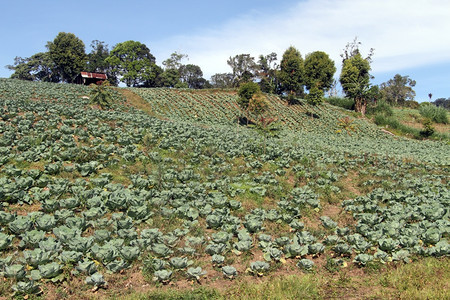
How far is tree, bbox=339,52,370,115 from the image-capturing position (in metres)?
54.5

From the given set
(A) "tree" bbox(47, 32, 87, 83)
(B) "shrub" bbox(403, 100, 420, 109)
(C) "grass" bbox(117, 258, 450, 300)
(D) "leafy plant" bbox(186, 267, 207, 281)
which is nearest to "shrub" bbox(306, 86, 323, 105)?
(B) "shrub" bbox(403, 100, 420, 109)

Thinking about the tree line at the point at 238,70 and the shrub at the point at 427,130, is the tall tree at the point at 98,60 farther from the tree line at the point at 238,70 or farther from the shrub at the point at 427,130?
the shrub at the point at 427,130

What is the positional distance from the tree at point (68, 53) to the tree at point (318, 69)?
157ft

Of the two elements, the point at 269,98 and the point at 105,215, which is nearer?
the point at 105,215

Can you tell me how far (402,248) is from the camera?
7.88 metres

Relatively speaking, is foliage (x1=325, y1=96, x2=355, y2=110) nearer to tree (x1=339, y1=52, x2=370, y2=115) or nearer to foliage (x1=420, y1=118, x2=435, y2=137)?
tree (x1=339, y1=52, x2=370, y2=115)

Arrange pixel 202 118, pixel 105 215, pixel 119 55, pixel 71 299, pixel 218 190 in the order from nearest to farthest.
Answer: pixel 71 299
pixel 105 215
pixel 218 190
pixel 202 118
pixel 119 55

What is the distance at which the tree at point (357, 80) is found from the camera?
5447cm

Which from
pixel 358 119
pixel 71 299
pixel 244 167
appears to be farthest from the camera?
pixel 358 119

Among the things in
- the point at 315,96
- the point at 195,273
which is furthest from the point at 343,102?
the point at 195,273

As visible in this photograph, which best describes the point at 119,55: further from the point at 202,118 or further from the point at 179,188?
the point at 179,188

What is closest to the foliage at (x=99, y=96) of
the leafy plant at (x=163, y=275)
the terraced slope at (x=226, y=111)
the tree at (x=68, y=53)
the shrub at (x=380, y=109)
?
the terraced slope at (x=226, y=111)

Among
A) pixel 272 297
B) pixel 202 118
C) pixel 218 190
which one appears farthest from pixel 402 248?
pixel 202 118

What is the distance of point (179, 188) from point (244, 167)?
4.85m
